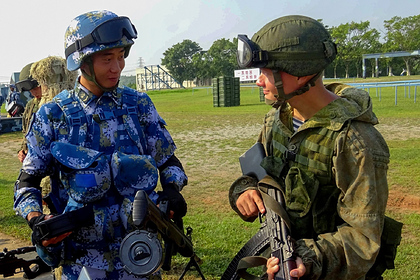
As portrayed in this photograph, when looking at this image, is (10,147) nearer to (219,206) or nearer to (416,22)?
(219,206)

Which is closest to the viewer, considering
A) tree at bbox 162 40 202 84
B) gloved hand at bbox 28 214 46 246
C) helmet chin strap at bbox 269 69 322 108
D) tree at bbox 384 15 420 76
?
helmet chin strap at bbox 269 69 322 108

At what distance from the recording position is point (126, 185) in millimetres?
2449

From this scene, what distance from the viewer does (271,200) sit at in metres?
2.06

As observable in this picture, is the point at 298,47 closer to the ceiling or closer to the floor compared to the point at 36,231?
closer to the ceiling

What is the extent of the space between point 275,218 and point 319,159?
0.36 m

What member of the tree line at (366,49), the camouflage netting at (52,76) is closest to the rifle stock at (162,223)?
the camouflage netting at (52,76)

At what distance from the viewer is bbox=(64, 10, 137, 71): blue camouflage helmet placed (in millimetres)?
2422

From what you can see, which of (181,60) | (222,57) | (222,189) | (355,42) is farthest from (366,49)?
(222,189)

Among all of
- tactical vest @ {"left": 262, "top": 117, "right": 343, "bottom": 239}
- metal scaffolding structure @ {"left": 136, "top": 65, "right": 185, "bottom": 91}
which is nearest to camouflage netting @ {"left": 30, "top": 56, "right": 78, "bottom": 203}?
tactical vest @ {"left": 262, "top": 117, "right": 343, "bottom": 239}

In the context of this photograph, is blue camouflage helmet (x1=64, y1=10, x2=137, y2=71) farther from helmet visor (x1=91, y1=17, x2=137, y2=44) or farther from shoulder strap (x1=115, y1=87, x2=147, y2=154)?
shoulder strap (x1=115, y1=87, x2=147, y2=154)

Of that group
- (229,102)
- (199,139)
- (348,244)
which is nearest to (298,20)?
(348,244)

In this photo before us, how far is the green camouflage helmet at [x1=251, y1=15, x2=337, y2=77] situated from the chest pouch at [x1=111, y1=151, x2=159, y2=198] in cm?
93

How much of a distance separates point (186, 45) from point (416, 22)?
44.8 m

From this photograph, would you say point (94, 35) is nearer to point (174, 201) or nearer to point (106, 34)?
point (106, 34)
